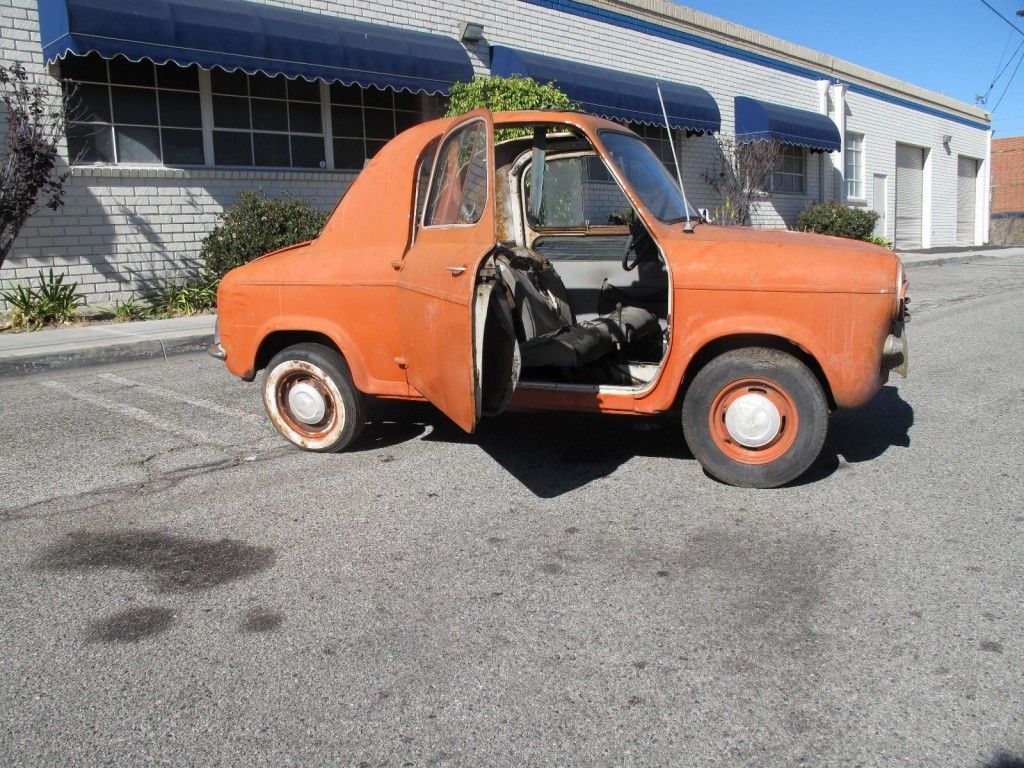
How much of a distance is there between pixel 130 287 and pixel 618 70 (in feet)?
33.3

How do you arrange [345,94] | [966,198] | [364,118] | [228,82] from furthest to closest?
[966,198]
[364,118]
[345,94]
[228,82]

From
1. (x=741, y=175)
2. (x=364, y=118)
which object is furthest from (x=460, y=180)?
(x=741, y=175)

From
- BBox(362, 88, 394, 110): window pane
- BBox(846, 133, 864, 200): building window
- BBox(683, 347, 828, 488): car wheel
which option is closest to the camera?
BBox(683, 347, 828, 488): car wheel

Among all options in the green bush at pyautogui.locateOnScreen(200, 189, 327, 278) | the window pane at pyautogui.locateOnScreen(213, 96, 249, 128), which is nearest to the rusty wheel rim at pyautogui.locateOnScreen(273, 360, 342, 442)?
the green bush at pyautogui.locateOnScreen(200, 189, 327, 278)

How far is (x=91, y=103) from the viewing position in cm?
1130

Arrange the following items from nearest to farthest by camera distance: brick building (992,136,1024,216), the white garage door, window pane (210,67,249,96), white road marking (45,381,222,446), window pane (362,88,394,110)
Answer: white road marking (45,381,222,446) → window pane (210,67,249,96) → window pane (362,88,394,110) → the white garage door → brick building (992,136,1024,216)

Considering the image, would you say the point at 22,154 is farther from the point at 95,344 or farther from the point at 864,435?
the point at 864,435

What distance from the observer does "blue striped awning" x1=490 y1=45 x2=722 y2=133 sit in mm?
14984

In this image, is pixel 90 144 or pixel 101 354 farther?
pixel 90 144

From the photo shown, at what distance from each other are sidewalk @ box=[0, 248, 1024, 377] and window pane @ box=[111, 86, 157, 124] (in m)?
2.69

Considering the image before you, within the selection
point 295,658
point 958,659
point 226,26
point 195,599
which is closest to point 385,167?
point 195,599

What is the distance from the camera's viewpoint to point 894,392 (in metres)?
7.17

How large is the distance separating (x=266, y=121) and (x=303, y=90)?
0.76 m

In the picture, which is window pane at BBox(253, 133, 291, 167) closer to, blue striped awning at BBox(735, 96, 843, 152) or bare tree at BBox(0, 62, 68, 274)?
bare tree at BBox(0, 62, 68, 274)
